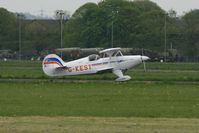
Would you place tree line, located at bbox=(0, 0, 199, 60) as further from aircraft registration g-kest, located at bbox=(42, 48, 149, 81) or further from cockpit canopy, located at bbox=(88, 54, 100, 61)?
cockpit canopy, located at bbox=(88, 54, 100, 61)

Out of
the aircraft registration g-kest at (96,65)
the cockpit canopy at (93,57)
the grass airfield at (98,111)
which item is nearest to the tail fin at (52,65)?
the aircraft registration g-kest at (96,65)

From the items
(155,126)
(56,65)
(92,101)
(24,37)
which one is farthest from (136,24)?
(155,126)

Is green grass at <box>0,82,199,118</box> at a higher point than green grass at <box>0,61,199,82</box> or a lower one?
lower

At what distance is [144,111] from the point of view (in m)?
24.2

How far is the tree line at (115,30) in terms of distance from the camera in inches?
4975

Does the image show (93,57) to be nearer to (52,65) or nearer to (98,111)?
(52,65)

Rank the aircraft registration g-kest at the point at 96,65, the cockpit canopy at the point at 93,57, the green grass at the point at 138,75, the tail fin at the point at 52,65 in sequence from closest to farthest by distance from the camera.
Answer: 1. the green grass at the point at 138,75
2. the aircraft registration g-kest at the point at 96,65
3. the cockpit canopy at the point at 93,57
4. the tail fin at the point at 52,65

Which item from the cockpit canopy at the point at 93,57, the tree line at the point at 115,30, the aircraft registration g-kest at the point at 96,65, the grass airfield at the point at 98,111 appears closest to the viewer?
the grass airfield at the point at 98,111

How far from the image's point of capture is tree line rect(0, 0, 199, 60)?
126m

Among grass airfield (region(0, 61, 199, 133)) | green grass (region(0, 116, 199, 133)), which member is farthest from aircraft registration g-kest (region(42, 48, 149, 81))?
green grass (region(0, 116, 199, 133))

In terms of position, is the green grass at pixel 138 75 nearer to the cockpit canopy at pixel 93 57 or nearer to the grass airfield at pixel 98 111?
the cockpit canopy at pixel 93 57

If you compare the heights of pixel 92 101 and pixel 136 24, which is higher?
pixel 136 24

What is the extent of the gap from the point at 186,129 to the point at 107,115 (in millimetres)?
5395

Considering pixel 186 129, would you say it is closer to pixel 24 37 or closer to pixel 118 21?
pixel 118 21
